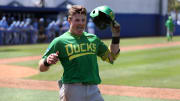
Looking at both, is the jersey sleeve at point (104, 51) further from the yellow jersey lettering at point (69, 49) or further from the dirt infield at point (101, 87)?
the dirt infield at point (101, 87)

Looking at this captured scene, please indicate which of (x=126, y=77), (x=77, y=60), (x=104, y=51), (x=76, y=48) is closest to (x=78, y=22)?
(x=76, y=48)

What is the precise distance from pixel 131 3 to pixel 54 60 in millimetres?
Result: 36090

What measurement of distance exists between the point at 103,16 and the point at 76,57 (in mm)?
612

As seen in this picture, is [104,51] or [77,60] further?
Result: [104,51]

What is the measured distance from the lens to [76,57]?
4.07 m

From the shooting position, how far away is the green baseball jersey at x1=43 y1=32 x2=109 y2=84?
4062 mm

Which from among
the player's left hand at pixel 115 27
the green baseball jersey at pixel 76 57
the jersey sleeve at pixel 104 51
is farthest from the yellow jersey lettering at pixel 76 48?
the player's left hand at pixel 115 27

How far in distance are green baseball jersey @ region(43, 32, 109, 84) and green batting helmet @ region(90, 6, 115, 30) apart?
0.98ft

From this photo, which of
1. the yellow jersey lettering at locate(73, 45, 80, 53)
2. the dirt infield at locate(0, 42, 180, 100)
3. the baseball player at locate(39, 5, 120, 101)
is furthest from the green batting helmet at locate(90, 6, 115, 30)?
the dirt infield at locate(0, 42, 180, 100)

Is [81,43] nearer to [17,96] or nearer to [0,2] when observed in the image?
[17,96]

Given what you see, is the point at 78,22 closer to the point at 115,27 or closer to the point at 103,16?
the point at 103,16

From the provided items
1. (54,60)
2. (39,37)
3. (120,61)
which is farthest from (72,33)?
(39,37)

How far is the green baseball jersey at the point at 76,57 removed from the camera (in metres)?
4.06

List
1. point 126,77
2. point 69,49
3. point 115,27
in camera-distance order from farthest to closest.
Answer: point 126,77
point 115,27
point 69,49
